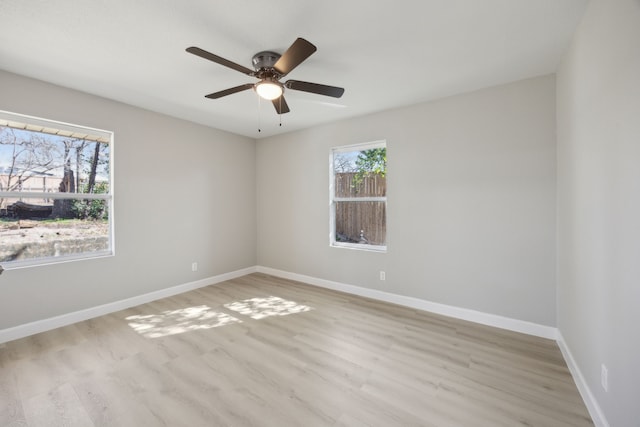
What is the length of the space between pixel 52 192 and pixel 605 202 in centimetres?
471

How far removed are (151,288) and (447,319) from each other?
380cm

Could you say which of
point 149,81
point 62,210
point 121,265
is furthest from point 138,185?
point 149,81

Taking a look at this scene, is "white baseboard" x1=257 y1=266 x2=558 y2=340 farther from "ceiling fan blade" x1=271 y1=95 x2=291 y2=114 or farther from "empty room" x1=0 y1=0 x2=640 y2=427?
"ceiling fan blade" x1=271 y1=95 x2=291 y2=114

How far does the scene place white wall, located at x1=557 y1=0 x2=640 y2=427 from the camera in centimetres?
120

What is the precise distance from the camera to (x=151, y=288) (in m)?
3.59

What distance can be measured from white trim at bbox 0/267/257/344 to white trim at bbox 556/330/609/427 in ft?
14.3

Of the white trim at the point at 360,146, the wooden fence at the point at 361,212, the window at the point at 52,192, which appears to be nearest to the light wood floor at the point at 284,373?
the window at the point at 52,192

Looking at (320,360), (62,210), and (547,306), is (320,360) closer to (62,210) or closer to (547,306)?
(547,306)

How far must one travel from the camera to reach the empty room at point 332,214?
5.42ft

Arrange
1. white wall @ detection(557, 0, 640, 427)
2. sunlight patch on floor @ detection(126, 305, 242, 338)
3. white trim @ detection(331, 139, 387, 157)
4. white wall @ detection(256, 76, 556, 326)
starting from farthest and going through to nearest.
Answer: white trim @ detection(331, 139, 387, 157) → sunlight patch on floor @ detection(126, 305, 242, 338) → white wall @ detection(256, 76, 556, 326) → white wall @ detection(557, 0, 640, 427)

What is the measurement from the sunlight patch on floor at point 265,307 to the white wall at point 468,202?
0.92m

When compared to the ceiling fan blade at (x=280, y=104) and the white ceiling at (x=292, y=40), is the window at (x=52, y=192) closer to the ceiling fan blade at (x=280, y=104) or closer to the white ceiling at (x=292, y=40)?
the white ceiling at (x=292, y=40)

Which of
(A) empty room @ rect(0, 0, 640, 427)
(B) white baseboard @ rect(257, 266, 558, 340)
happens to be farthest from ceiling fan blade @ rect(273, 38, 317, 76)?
(B) white baseboard @ rect(257, 266, 558, 340)

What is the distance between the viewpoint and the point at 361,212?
3.93m
